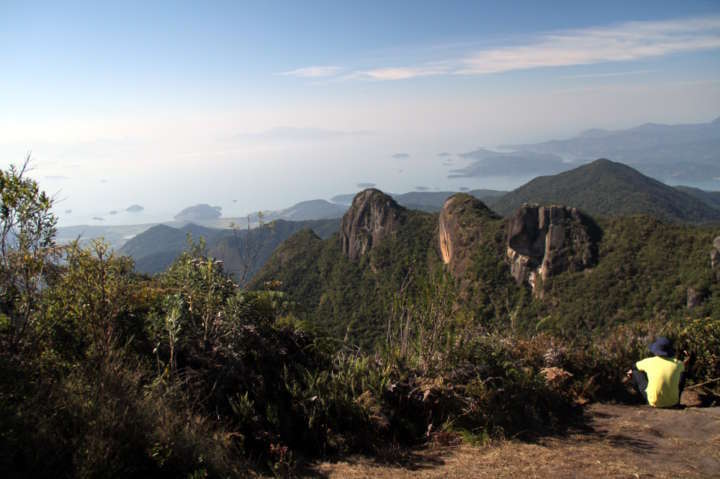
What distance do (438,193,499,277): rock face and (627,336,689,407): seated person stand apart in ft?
131

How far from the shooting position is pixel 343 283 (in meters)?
51.7

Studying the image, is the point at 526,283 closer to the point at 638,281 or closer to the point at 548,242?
the point at 548,242

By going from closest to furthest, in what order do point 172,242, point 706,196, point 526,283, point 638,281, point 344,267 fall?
point 638,281, point 526,283, point 344,267, point 706,196, point 172,242

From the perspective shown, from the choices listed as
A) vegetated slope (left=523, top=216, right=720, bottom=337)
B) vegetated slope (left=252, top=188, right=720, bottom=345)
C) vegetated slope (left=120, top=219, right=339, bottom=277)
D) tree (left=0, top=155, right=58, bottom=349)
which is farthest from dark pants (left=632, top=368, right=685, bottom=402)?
vegetated slope (left=120, top=219, right=339, bottom=277)

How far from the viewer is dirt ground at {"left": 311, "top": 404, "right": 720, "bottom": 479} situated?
332cm

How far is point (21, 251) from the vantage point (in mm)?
3441

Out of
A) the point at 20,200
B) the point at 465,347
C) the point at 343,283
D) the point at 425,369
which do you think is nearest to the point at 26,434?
the point at 20,200

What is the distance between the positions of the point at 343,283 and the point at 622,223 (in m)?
29.6

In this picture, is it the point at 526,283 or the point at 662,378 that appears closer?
the point at 662,378

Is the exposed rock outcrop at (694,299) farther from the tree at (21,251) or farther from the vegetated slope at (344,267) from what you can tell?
the tree at (21,251)

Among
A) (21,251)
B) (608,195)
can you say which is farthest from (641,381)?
(608,195)

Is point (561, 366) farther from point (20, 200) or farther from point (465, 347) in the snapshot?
point (20, 200)

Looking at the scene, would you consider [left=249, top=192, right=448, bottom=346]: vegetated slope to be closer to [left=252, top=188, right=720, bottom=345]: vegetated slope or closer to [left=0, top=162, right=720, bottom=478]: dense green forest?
[left=252, top=188, right=720, bottom=345]: vegetated slope

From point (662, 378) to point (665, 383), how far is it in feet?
0.18
